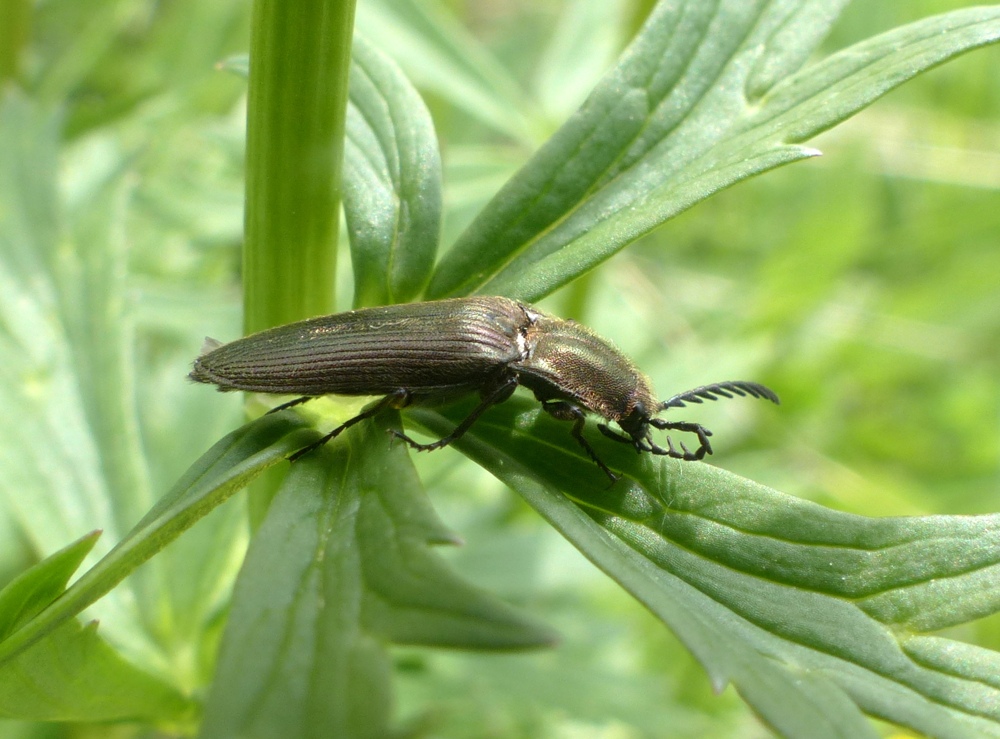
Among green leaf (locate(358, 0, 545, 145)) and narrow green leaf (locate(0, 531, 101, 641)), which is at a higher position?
green leaf (locate(358, 0, 545, 145))

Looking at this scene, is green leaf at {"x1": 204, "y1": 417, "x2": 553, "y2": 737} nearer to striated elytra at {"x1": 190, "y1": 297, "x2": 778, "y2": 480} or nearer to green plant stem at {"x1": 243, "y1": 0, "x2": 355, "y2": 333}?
striated elytra at {"x1": 190, "y1": 297, "x2": 778, "y2": 480}

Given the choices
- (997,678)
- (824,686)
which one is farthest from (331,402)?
(997,678)

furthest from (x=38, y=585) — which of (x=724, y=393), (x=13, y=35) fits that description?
(x=13, y=35)

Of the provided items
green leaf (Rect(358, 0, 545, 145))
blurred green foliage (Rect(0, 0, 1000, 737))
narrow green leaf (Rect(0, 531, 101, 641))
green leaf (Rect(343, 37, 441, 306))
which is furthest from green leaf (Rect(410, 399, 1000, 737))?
green leaf (Rect(358, 0, 545, 145))

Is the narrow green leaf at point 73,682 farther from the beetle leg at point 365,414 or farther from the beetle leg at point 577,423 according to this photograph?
the beetle leg at point 577,423

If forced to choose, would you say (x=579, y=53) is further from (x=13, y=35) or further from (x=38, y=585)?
(x=38, y=585)

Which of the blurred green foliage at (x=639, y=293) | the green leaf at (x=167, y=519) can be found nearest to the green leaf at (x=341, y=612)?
the green leaf at (x=167, y=519)
